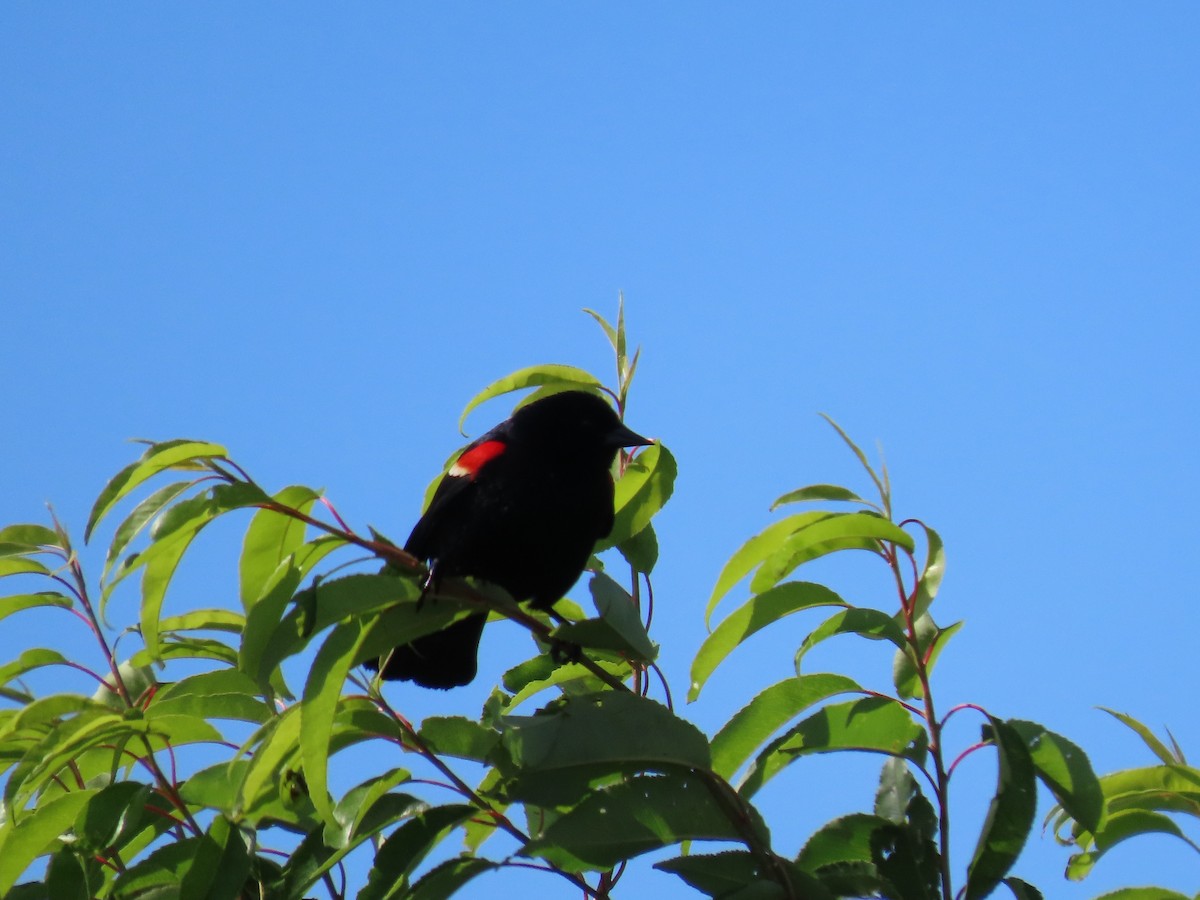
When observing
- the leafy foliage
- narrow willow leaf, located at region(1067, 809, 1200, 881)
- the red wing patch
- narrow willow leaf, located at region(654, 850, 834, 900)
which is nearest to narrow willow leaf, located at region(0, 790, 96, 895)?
the leafy foliage

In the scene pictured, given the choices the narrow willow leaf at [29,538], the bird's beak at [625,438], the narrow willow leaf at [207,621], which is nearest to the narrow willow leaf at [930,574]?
the bird's beak at [625,438]

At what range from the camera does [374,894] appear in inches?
91.8

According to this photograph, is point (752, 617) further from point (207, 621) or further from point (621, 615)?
point (207, 621)

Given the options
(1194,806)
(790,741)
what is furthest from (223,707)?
(1194,806)

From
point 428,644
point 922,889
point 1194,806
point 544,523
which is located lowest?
point 922,889

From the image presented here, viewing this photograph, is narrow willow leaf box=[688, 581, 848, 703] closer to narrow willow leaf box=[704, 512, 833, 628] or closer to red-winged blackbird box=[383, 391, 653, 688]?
narrow willow leaf box=[704, 512, 833, 628]

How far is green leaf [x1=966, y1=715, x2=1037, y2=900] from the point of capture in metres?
2.09

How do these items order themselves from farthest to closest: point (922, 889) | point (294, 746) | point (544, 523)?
point (544, 523)
point (294, 746)
point (922, 889)

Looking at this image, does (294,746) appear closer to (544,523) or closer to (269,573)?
(269,573)

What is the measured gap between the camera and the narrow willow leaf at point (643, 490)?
283cm

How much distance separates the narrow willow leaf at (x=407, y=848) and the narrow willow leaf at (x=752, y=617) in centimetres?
50

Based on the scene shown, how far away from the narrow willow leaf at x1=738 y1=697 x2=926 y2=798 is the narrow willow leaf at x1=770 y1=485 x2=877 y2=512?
37 centimetres

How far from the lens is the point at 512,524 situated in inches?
134

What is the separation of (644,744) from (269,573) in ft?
2.50
